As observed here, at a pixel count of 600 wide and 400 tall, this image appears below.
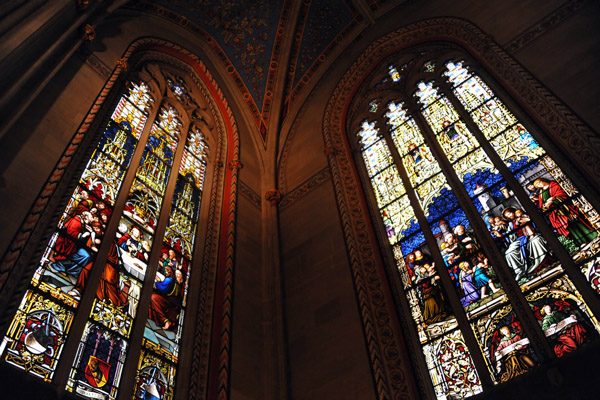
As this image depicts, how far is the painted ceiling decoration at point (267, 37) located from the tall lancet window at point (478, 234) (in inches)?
101

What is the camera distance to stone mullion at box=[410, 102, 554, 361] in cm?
489

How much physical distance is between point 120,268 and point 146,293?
1.33 ft

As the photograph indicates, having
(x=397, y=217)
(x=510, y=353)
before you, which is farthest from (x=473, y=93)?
(x=510, y=353)

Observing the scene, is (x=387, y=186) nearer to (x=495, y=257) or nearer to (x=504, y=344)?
(x=495, y=257)

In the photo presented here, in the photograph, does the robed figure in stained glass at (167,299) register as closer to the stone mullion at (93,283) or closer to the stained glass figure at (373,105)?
the stone mullion at (93,283)

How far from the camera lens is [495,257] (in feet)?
18.9

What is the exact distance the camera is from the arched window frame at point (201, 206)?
4.69 m

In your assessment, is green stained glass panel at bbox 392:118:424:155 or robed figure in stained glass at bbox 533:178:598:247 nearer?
robed figure in stained glass at bbox 533:178:598:247

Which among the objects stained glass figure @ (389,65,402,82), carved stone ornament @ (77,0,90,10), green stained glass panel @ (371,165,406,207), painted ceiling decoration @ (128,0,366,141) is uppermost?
painted ceiling decoration @ (128,0,366,141)

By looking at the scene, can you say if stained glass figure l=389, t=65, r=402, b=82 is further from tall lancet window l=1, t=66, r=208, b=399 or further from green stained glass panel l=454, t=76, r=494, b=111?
tall lancet window l=1, t=66, r=208, b=399

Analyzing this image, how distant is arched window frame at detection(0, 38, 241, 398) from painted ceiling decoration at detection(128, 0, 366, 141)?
813 mm

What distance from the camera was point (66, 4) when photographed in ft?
20.0

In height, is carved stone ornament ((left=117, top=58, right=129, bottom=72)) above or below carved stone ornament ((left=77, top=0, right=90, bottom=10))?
above

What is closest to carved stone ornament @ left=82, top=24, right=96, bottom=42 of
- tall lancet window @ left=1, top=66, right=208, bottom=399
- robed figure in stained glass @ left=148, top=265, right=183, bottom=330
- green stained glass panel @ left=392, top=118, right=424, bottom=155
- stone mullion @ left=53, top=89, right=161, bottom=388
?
tall lancet window @ left=1, top=66, right=208, bottom=399
